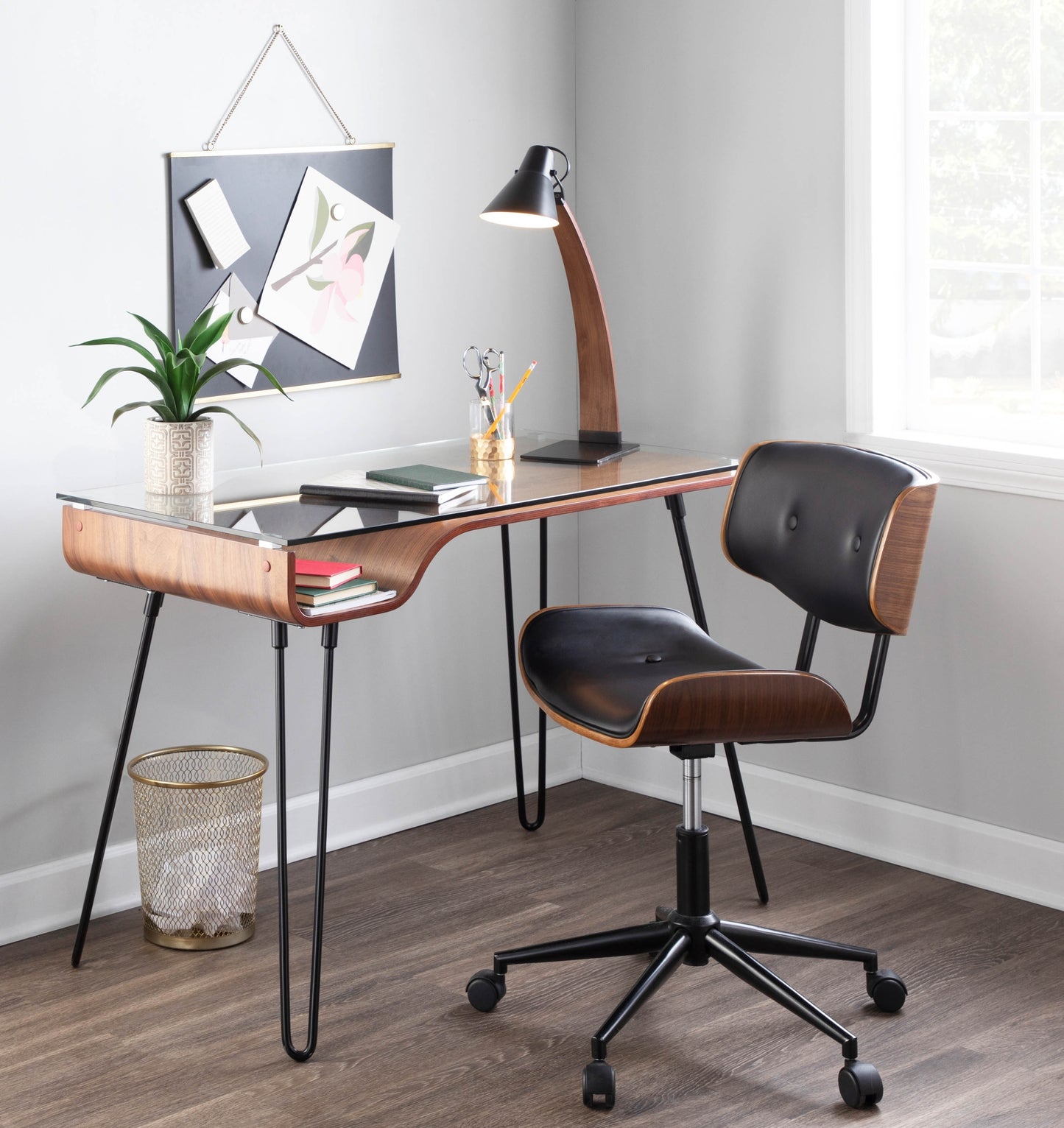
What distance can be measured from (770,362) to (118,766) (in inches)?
64.9

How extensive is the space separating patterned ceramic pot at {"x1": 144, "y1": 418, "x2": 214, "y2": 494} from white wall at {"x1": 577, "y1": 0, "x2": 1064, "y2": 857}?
1.32 m

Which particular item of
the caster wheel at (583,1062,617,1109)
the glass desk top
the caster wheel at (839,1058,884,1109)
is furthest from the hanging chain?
the caster wheel at (839,1058,884,1109)

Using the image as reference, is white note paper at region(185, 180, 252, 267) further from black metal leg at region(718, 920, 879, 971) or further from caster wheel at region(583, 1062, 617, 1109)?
caster wheel at region(583, 1062, 617, 1109)

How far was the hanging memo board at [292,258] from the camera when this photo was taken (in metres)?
3.11

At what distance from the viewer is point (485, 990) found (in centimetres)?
266

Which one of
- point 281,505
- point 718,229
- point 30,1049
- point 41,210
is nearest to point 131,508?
point 281,505

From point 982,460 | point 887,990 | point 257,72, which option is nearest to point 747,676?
point 887,990

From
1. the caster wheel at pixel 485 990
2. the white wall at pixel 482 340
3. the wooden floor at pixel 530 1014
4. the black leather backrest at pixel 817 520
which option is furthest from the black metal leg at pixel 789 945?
the white wall at pixel 482 340

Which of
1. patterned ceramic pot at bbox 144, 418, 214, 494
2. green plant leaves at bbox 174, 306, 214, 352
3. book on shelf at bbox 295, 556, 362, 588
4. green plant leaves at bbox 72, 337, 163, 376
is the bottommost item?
book on shelf at bbox 295, 556, 362, 588

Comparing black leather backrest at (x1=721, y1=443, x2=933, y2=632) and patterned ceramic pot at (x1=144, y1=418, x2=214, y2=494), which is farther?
patterned ceramic pot at (x1=144, y1=418, x2=214, y2=494)

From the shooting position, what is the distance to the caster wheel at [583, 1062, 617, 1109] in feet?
7.69

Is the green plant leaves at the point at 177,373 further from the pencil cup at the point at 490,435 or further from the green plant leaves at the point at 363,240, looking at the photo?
the green plant leaves at the point at 363,240

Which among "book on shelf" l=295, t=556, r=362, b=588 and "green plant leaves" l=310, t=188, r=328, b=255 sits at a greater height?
"green plant leaves" l=310, t=188, r=328, b=255

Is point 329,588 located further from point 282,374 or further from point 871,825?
point 871,825
